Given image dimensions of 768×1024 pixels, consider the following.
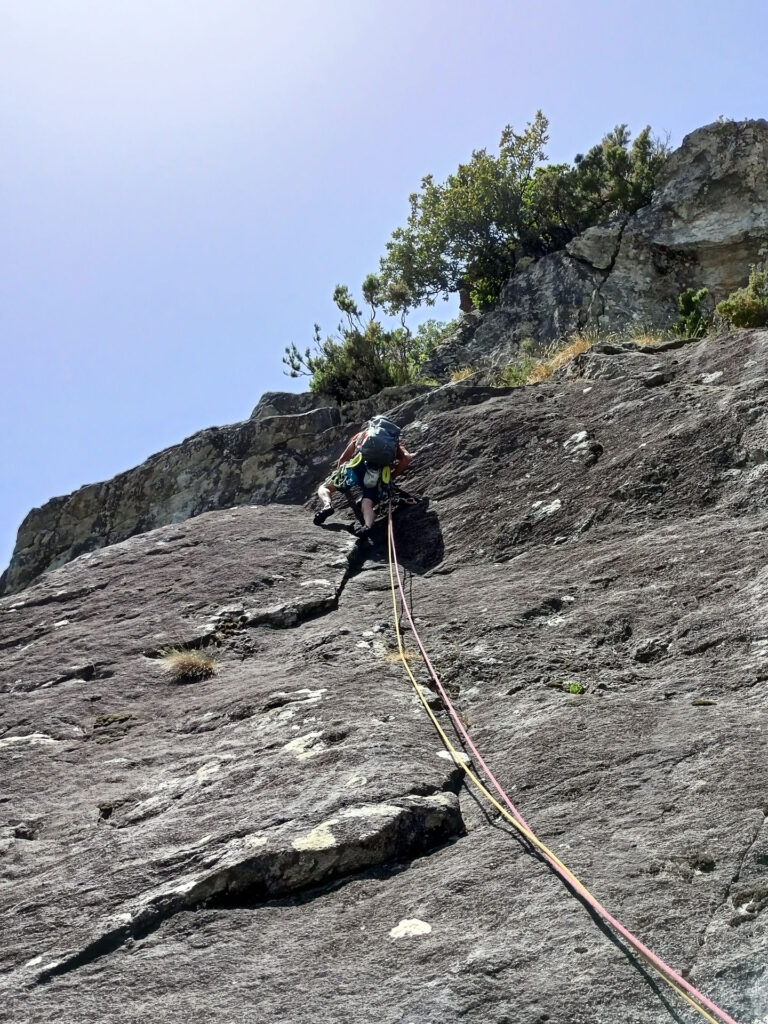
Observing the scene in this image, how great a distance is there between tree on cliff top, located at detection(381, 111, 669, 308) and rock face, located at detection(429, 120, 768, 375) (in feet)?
3.71

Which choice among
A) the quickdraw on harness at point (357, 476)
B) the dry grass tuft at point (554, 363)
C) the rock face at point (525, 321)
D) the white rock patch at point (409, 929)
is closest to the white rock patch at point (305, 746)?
the white rock patch at point (409, 929)

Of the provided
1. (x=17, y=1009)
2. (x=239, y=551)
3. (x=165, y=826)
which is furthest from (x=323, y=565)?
(x=17, y=1009)

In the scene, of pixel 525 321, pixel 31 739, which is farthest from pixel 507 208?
pixel 31 739

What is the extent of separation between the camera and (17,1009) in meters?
2.95

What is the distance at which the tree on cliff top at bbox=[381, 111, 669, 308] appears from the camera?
1744cm

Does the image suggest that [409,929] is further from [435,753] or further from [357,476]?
[357,476]

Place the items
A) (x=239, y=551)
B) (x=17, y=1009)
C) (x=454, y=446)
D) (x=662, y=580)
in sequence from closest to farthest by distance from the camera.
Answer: (x=17, y=1009) → (x=662, y=580) → (x=239, y=551) → (x=454, y=446)

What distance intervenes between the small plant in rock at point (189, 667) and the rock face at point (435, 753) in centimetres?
10

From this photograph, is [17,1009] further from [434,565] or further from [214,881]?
[434,565]

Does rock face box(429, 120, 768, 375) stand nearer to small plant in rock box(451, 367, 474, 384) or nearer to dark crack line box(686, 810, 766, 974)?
small plant in rock box(451, 367, 474, 384)

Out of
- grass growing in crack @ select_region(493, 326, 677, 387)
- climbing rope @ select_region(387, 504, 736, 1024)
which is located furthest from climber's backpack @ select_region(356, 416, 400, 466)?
climbing rope @ select_region(387, 504, 736, 1024)

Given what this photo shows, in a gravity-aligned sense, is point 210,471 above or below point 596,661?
above

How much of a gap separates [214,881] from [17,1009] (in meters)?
0.73

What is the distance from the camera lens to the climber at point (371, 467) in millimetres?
8555
